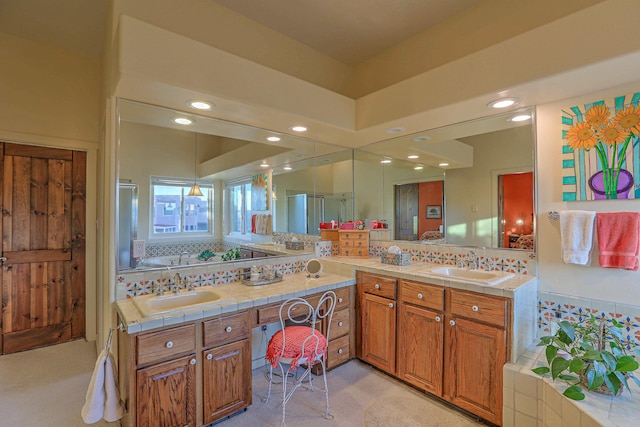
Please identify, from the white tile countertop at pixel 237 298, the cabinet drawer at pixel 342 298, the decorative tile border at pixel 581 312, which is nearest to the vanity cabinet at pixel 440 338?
the cabinet drawer at pixel 342 298

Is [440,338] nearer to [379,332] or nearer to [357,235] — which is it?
[379,332]

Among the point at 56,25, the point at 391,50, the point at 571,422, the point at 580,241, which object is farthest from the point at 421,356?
the point at 56,25

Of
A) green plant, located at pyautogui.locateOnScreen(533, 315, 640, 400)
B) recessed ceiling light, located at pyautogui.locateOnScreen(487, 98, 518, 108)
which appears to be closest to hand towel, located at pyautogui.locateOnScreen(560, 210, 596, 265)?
green plant, located at pyautogui.locateOnScreen(533, 315, 640, 400)

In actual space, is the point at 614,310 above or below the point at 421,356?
above

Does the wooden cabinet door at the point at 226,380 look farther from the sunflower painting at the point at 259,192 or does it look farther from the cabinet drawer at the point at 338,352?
the sunflower painting at the point at 259,192

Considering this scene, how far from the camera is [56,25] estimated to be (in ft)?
9.11

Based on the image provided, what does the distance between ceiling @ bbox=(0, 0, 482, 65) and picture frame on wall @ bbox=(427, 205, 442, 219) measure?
62.4 inches

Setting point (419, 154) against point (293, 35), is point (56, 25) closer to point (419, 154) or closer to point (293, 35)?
point (293, 35)

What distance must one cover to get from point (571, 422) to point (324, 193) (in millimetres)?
2778

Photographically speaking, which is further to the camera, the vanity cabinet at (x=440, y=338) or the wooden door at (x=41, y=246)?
the wooden door at (x=41, y=246)

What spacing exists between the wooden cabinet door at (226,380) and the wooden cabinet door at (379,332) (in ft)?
3.79

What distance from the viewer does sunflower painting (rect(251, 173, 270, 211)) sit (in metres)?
3.02

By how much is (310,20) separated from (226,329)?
8.04 feet

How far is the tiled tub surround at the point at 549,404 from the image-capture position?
1.44 m
